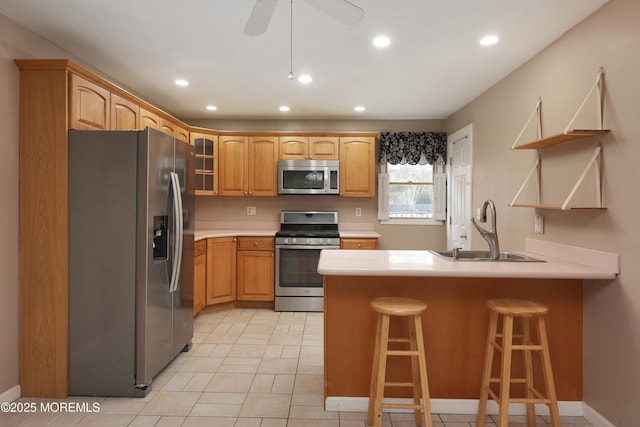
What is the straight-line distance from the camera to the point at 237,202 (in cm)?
513

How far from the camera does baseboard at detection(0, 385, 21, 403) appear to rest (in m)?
2.31

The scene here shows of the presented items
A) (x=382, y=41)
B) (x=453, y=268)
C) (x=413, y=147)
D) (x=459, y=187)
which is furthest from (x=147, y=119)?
(x=459, y=187)

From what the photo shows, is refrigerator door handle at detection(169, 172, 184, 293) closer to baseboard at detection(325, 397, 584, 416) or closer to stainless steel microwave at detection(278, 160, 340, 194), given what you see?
baseboard at detection(325, 397, 584, 416)

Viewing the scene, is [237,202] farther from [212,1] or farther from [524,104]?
[524,104]

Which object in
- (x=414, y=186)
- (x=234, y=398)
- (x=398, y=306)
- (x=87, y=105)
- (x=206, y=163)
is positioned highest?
(x=87, y=105)

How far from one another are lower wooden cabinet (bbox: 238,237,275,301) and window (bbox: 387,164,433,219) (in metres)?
1.73

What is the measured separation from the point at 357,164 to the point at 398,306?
117 inches

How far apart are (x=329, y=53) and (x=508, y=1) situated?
1.26 meters

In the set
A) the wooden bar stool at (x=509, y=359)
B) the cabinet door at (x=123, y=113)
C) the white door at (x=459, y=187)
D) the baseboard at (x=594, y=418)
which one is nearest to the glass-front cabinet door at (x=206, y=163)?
the cabinet door at (x=123, y=113)

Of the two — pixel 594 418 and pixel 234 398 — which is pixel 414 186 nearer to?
pixel 594 418

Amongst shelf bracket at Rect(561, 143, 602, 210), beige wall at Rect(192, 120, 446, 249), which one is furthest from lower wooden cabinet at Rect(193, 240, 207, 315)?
shelf bracket at Rect(561, 143, 602, 210)

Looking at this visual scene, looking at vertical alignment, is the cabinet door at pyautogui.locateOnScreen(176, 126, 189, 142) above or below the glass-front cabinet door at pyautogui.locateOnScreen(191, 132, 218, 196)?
above

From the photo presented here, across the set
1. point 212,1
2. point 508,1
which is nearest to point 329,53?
point 212,1

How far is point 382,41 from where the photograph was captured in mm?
2676
